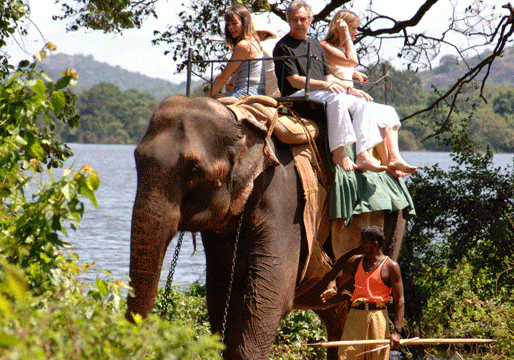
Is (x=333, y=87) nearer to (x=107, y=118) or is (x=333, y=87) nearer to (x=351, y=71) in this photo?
(x=351, y=71)

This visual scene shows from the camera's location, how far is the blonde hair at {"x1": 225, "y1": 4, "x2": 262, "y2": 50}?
18.7ft

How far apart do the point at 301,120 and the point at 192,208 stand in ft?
3.89

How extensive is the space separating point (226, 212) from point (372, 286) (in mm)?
1112

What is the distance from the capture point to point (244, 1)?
8.61m

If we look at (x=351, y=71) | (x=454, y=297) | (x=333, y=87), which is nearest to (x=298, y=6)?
(x=333, y=87)

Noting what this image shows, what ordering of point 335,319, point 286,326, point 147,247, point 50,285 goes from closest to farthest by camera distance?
point 50,285
point 147,247
point 335,319
point 286,326

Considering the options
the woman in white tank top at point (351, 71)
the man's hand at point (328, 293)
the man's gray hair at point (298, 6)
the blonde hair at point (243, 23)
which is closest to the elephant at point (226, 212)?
the man's hand at point (328, 293)

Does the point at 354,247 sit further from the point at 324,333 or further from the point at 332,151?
the point at 324,333

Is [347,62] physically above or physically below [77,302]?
above

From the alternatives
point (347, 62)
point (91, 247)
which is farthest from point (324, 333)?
point (91, 247)

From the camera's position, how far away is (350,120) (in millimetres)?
5391

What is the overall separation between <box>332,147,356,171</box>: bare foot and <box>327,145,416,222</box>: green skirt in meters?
0.08

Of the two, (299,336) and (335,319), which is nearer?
(335,319)

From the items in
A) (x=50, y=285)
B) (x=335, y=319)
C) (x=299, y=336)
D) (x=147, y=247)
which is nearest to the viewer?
(x=50, y=285)
